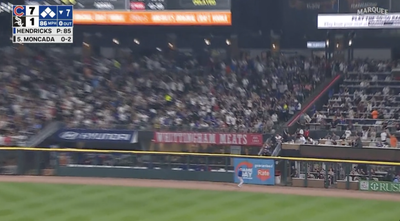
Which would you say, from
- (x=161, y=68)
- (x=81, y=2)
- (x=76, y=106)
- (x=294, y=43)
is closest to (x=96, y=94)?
(x=76, y=106)

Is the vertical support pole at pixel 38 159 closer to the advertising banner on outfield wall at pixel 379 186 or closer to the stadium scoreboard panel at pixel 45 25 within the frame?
the stadium scoreboard panel at pixel 45 25

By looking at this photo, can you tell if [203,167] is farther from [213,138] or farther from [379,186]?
[379,186]

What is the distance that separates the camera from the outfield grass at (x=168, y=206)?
55.4 ft

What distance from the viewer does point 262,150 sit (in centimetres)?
2250

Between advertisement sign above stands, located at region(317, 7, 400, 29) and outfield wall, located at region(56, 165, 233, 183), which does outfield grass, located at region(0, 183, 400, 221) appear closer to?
outfield wall, located at region(56, 165, 233, 183)

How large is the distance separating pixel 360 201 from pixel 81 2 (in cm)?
1233

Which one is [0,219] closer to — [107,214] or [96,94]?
[107,214]

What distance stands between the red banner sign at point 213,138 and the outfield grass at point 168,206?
15.4 ft

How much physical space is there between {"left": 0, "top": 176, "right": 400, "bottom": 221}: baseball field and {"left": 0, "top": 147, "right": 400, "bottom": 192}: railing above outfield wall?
387mm

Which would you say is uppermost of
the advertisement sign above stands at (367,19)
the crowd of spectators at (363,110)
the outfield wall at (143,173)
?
the advertisement sign above stands at (367,19)

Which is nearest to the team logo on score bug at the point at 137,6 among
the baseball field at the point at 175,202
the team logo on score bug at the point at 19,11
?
the baseball field at the point at 175,202

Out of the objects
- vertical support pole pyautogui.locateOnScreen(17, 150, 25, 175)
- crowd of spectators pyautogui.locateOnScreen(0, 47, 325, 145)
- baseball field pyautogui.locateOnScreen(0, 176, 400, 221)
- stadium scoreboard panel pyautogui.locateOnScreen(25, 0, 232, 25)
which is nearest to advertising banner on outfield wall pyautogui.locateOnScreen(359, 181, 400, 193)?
baseball field pyautogui.locateOnScreen(0, 176, 400, 221)

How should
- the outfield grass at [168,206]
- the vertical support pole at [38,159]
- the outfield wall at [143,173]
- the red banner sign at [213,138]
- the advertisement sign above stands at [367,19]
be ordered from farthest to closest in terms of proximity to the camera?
the red banner sign at [213,138], the advertisement sign above stands at [367,19], the vertical support pole at [38,159], the outfield wall at [143,173], the outfield grass at [168,206]

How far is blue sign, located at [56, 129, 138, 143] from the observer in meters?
25.1
